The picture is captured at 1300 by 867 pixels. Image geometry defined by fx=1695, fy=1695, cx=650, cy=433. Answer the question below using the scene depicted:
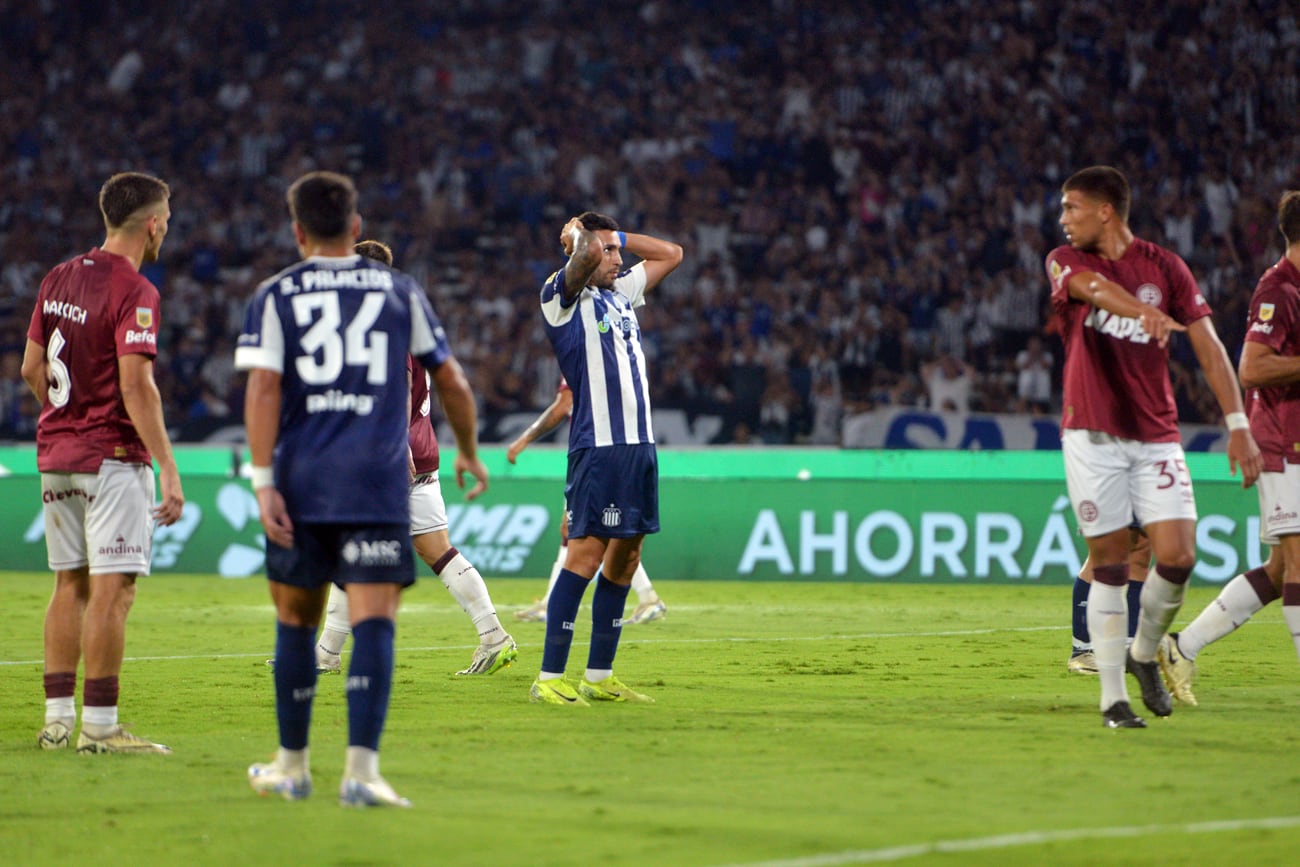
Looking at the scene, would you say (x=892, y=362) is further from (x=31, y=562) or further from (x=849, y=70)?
(x=31, y=562)

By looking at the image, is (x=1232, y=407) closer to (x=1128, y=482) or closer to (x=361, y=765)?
(x=1128, y=482)

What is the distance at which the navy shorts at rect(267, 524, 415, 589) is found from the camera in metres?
5.68

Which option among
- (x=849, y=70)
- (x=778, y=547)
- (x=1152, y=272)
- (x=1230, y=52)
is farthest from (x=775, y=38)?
(x=1152, y=272)

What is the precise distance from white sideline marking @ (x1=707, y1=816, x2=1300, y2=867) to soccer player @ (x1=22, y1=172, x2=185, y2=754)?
3.36 metres

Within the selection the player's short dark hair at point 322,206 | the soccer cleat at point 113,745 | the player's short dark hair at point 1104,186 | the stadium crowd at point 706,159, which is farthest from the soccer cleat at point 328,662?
the stadium crowd at point 706,159

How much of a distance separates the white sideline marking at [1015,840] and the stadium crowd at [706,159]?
1555 cm

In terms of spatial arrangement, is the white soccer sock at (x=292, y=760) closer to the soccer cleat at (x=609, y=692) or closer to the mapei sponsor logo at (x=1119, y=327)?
the soccer cleat at (x=609, y=692)

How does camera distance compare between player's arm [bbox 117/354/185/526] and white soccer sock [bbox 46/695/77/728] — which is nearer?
player's arm [bbox 117/354/185/526]

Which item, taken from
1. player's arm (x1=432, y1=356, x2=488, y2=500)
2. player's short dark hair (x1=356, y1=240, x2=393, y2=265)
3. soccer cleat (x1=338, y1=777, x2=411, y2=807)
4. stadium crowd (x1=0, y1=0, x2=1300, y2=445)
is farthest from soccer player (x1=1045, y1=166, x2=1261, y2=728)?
stadium crowd (x1=0, y1=0, x2=1300, y2=445)

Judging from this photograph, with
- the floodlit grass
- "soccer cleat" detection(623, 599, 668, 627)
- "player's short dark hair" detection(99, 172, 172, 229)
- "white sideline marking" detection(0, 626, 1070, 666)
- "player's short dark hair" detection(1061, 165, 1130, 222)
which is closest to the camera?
the floodlit grass

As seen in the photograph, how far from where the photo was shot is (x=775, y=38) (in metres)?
29.0

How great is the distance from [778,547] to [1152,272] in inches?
435

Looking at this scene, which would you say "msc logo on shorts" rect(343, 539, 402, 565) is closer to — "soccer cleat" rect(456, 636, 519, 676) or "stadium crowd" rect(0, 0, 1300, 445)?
"soccer cleat" rect(456, 636, 519, 676)

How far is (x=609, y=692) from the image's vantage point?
875 cm
